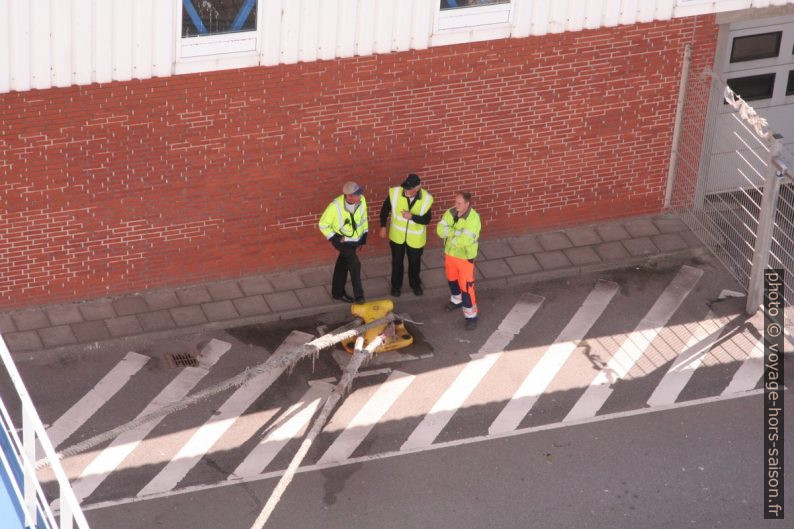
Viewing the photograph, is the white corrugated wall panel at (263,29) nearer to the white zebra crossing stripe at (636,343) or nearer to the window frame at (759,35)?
the window frame at (759,35)

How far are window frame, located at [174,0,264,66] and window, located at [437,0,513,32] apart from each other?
6.66 feet

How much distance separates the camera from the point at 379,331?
52.3ft

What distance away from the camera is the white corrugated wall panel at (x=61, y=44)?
532 inches

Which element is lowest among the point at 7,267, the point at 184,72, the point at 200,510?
the point at 200,510

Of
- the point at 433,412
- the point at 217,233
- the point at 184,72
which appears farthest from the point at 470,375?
the point at 184,72

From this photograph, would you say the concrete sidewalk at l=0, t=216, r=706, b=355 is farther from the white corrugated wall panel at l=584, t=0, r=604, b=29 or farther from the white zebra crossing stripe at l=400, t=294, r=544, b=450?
the white corrugated wall panel at l=584, t=0, r=604, b=29

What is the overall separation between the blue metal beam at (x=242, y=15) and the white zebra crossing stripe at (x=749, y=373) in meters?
6.70

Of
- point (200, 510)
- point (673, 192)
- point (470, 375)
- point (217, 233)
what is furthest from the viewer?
point (673, 192)

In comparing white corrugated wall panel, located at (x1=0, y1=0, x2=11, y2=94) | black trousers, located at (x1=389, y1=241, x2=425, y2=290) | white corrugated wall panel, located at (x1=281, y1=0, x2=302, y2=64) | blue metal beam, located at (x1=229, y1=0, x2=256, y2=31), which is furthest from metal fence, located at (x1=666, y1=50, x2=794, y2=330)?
white corrugated wall panel, located at (x1=0, y1=0, x2=11, y2=94)

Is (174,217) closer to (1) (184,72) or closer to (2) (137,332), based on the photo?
(2) (137,332)

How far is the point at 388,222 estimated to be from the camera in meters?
17.5

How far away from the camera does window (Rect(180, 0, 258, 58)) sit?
1428cm

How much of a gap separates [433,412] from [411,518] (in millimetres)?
1780

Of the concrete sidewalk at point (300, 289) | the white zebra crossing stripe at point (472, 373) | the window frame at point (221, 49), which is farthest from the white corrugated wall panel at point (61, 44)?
the white zebra crossing stripe at point (472, 373)
